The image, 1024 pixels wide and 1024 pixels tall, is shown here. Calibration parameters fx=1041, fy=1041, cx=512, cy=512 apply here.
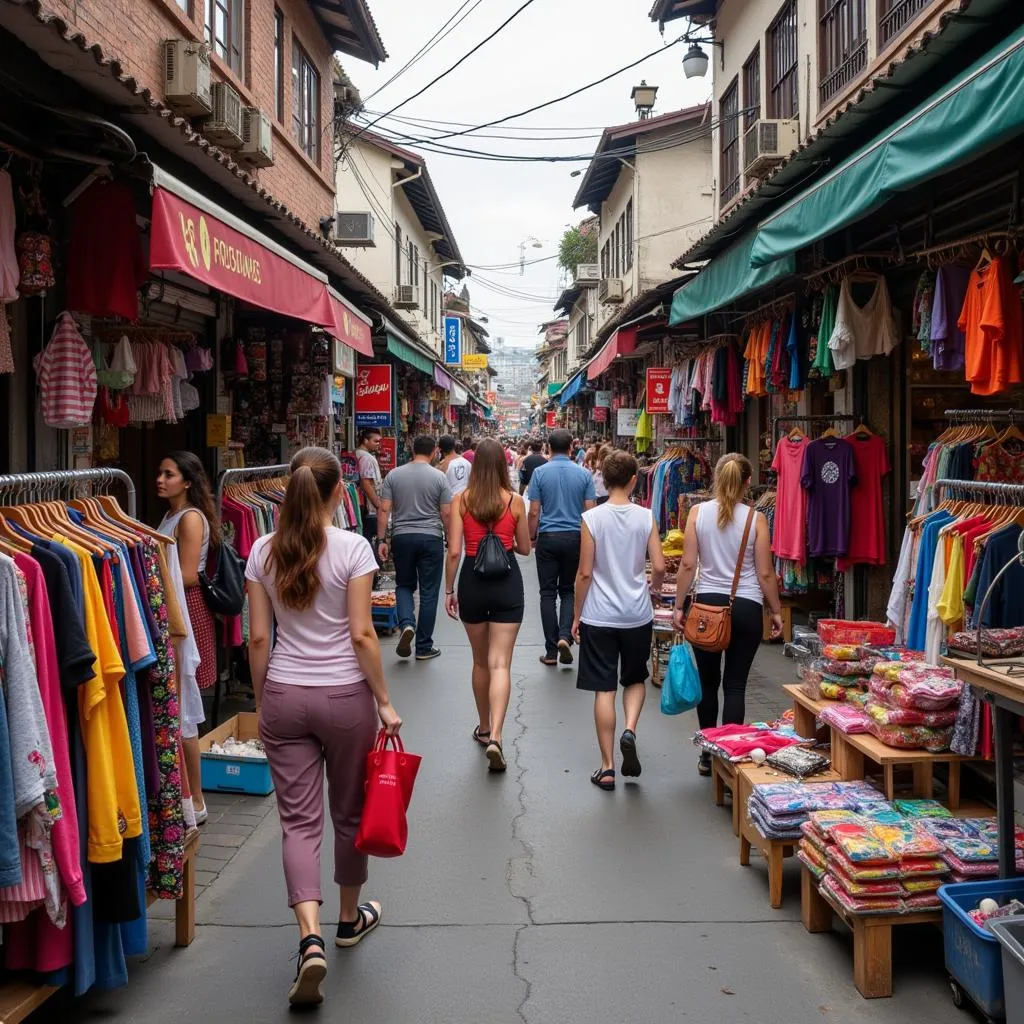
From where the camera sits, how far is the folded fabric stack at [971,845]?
156 inches

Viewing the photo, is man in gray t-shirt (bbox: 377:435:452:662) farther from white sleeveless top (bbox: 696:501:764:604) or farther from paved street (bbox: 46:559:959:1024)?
white sleeveless top (bbox: 696:501:764:604)

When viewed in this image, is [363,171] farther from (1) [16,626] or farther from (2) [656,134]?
(1) [16,626]

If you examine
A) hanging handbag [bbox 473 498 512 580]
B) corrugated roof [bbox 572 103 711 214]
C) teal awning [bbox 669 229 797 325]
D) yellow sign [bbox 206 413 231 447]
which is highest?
corrugated roof [bbox 572 103 711 214]

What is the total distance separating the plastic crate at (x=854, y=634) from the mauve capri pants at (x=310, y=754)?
3.09m

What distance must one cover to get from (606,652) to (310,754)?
255 centimetres

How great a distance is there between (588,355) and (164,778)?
23.8m

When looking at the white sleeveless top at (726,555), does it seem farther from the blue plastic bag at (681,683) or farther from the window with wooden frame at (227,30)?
the window with wooden frame at (227,30)

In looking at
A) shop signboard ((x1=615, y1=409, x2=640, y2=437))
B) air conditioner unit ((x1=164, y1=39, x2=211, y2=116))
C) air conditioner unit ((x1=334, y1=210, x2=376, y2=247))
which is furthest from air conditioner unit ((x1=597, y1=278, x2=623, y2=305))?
air conditioner unit ((x1=164, y1=39, x2=211, y2=116))

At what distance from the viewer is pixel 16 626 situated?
3.14 metres

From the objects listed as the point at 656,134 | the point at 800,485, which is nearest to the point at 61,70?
the point at 800,485

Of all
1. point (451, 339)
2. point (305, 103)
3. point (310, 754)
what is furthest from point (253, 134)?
point (451, 339)

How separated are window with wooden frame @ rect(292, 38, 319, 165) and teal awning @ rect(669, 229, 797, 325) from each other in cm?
696

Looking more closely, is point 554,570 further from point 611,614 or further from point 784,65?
point 784,65

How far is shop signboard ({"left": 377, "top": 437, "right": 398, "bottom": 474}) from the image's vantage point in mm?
19062
